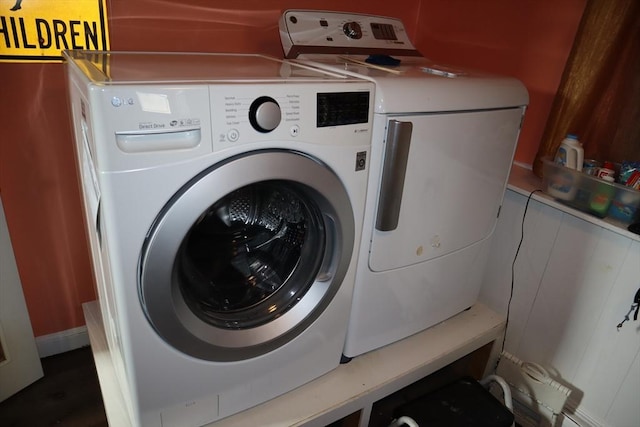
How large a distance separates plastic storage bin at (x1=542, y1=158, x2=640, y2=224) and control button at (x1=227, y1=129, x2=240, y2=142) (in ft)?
3.80

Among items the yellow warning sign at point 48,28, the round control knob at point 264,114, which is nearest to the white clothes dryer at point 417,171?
the round control knob at point 264,114

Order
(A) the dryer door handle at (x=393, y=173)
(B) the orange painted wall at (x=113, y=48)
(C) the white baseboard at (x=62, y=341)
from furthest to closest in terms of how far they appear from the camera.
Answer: (C) the white baseboard at (x=62, y=341) → (B) the orange painted wall at (x=113, y=48) → (A) the dryer door handle at (x=393, y=173)

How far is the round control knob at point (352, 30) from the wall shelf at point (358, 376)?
106 cm

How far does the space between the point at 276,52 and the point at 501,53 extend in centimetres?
93

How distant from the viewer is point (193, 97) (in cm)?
81

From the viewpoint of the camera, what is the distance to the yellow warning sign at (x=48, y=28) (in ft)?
4.26

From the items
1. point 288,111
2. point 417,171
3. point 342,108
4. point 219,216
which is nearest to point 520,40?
point 417,171

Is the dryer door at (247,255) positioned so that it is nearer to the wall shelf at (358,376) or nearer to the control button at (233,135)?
the control button at (233,135)

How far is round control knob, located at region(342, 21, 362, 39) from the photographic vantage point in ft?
5.11

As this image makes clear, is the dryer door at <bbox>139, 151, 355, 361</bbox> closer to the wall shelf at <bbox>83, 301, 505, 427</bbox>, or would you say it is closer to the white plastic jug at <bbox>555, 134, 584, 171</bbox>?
the wall shelf at <bbox>83, 301, 505, 427</bbox>

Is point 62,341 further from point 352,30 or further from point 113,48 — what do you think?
point 352,30

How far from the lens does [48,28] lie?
135 centimetres

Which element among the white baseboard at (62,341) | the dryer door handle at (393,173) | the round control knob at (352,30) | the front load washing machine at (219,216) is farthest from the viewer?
the white baseboard at (62,341)

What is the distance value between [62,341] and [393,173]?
1.49m
